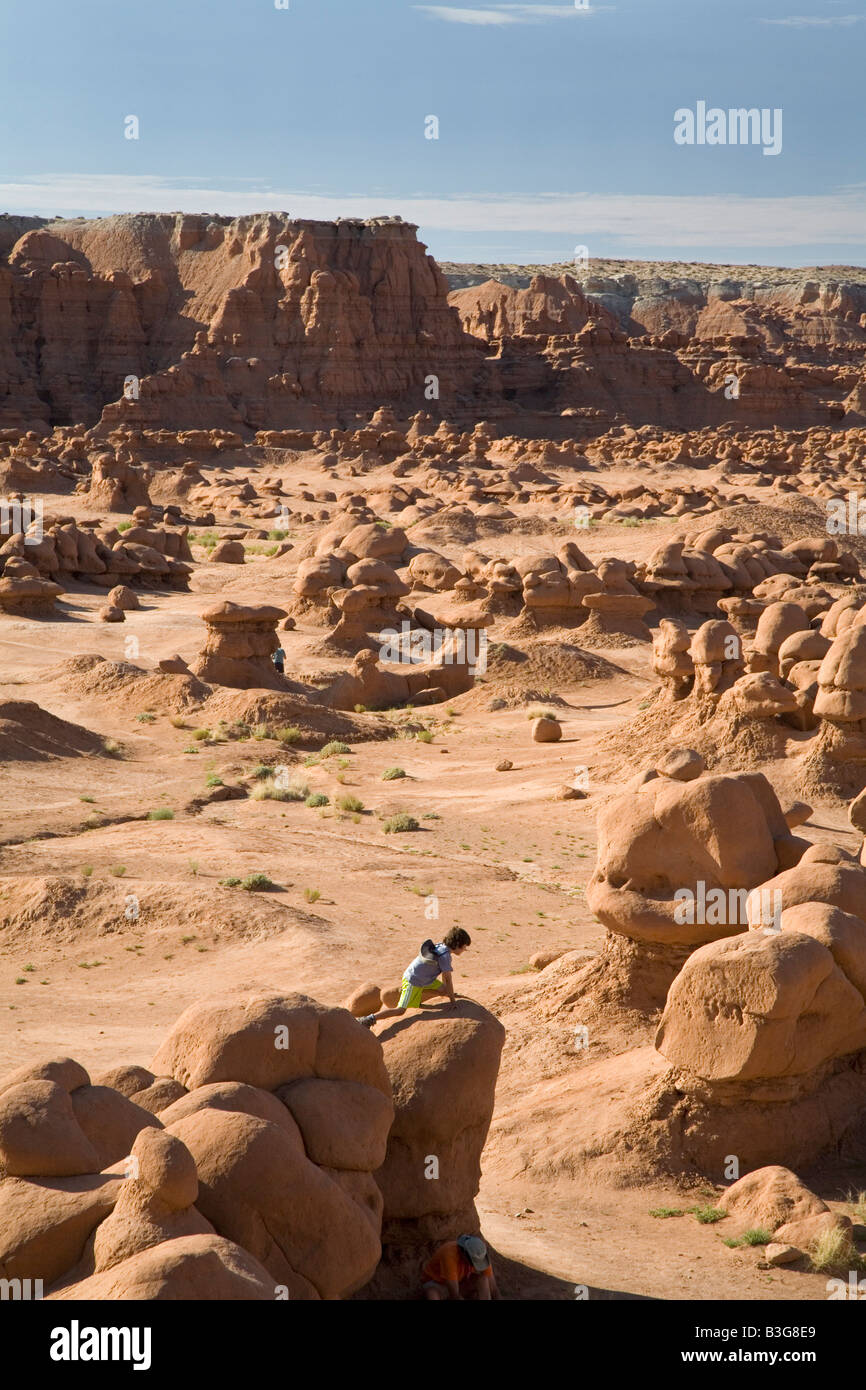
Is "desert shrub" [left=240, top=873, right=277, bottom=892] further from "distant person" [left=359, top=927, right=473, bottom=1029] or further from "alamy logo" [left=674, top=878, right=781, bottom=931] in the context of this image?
"distant person" [left=359, top=927, right=473, bottom=1029]

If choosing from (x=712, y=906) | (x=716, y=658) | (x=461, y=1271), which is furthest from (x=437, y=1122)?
(x=716, y=658)

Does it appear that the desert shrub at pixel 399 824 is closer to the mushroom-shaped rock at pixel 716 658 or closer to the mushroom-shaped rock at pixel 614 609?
the mushroom-shaped rock at pixel 716 658

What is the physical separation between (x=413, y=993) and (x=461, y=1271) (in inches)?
63.2

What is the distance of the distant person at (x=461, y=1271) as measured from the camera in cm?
648

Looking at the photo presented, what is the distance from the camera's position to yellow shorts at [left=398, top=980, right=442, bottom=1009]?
7.75m

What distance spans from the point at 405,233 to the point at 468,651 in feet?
228

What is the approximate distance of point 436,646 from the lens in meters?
28.0

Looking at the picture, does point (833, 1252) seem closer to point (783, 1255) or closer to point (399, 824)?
point (783, 1255)

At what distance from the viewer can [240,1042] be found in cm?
648

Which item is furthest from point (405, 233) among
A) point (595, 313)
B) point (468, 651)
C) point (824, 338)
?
point (468, 651)

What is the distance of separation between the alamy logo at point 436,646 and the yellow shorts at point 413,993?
58.5 feet

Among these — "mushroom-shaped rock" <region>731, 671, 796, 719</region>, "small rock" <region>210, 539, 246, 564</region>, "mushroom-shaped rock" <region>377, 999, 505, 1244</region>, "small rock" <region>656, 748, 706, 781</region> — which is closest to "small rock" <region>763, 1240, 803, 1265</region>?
"mushroom-shaped rock" <region>377, 999, 505, 1244</region>

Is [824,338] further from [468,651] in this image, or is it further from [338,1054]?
[338,1054]
